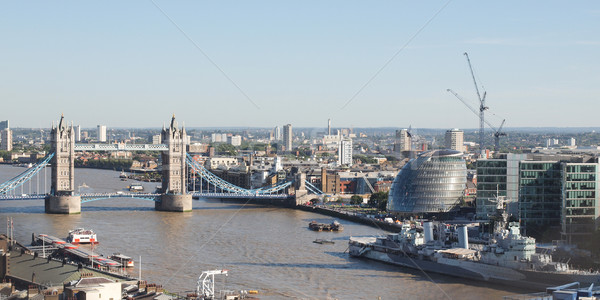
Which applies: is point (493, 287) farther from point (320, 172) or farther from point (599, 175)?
point (320, 172)

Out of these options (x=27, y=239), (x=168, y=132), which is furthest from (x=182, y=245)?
(x=168, y=132)

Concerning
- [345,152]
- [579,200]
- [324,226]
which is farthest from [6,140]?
[579,200]

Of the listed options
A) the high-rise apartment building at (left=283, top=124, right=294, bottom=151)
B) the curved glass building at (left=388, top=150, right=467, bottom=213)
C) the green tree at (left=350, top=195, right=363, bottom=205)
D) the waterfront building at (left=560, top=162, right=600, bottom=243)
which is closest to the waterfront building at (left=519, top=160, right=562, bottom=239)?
the waterfront building at (left=560, top=162, right=600, bottom=243)

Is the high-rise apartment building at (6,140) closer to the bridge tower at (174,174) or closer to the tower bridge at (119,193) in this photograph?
the tower bridge at (119,193)

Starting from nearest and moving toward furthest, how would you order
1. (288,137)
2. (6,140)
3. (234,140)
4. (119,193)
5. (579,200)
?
1. (579,200)
2. (119,193)
3. (6,140)
4. (288,137)
5. (234,140)

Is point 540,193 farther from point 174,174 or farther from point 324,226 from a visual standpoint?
point 174,174

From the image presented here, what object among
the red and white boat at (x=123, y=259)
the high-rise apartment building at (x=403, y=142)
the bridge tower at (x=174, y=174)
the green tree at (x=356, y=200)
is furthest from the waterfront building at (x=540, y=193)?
the high-rise apartment building at (x=403, y=142)

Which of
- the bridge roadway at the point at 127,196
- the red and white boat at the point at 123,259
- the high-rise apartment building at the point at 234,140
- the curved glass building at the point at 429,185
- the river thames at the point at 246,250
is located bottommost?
the river thames at the point at 246,250
